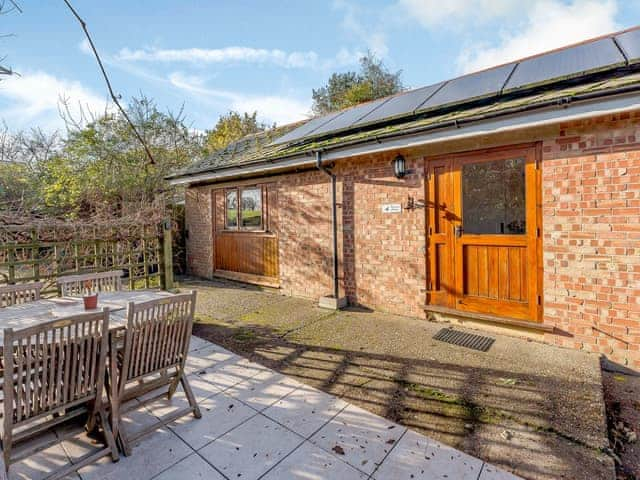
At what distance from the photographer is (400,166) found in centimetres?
541

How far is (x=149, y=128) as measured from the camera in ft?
41.7

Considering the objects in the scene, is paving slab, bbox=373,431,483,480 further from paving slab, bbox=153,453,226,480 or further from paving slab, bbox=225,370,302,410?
paving slab, bbox=225,370,302,410

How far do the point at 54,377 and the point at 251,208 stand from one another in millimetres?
6457

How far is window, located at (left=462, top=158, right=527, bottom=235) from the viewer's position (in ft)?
14.7

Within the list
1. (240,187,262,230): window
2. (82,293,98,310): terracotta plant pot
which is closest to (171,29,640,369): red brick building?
(240,187,262,230): window

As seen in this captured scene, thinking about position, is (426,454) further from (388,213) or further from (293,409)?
(388,213)

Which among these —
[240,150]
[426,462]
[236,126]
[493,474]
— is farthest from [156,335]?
[236,126]

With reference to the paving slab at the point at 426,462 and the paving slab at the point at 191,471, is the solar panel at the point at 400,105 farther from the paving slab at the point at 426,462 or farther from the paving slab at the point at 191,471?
the paving slab at the point at 191,471

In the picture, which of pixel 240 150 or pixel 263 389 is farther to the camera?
pixel 240 150

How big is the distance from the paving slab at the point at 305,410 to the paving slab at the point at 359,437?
8 centimetres

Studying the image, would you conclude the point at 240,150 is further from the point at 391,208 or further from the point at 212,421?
the point at 212,421

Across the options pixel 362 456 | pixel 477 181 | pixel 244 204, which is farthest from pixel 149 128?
pixel 362 456

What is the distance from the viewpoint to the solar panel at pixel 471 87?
509 cm

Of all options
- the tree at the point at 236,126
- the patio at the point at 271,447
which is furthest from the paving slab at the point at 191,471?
the tree at the point at 236,126
